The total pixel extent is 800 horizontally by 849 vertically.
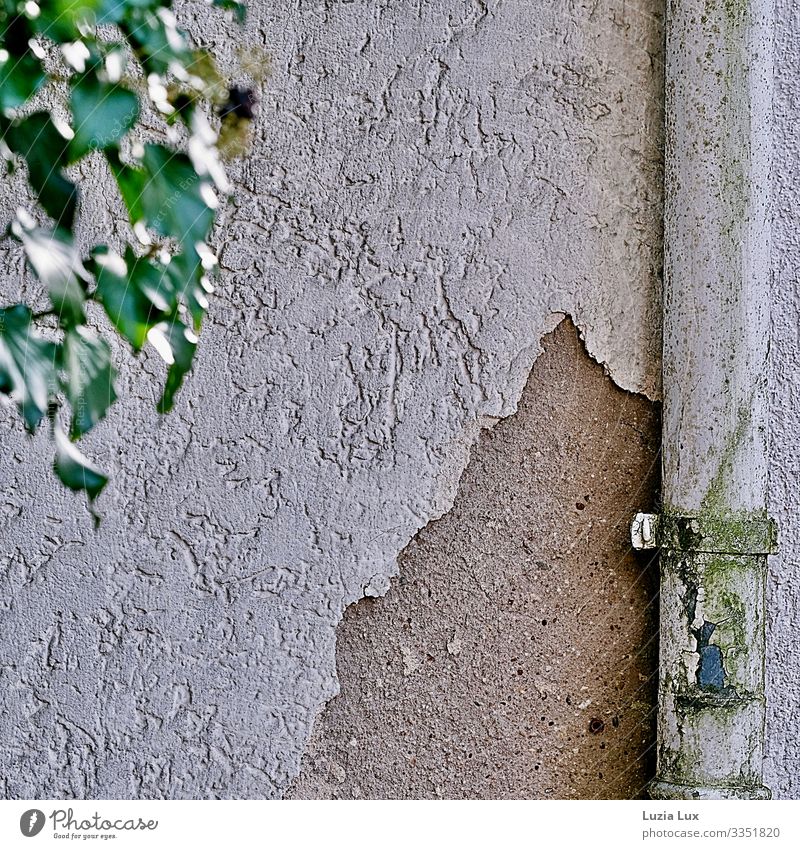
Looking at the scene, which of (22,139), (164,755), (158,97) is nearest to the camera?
(22,139)

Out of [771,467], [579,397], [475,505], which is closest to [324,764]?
[475,505]

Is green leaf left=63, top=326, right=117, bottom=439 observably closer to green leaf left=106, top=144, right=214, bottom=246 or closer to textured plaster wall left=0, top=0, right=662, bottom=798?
green leaf left=106, top=144, right=214, bottom=246

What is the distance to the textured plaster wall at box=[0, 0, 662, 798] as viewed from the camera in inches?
63.4

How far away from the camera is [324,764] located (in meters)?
1.65

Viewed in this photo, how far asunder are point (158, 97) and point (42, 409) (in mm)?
298

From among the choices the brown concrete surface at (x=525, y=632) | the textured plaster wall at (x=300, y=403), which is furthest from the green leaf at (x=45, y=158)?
the brown concrete surface at (x=525, y=632)

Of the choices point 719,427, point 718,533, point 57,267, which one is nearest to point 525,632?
point 718,533

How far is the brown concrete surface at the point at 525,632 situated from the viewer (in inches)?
65.4

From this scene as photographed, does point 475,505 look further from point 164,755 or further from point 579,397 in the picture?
point 164,755

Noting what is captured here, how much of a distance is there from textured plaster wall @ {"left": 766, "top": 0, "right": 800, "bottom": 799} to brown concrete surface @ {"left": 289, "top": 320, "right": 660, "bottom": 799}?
240 mm

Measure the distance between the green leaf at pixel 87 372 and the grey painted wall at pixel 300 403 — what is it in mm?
982

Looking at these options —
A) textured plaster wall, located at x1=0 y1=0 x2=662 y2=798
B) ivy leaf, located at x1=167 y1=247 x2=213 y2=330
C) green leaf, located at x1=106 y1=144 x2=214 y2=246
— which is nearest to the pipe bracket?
textured plaster wall, located at x1=0 y1=0 x2=662 y2=798

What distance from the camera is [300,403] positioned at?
166cm

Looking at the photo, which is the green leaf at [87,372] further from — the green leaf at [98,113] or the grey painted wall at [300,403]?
the grey painted wall at [300,403]
